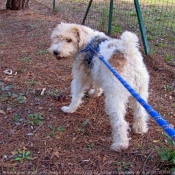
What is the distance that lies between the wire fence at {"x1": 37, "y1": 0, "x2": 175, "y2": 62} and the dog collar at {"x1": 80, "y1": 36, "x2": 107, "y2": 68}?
2890mm

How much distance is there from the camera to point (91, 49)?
3523 millimetres

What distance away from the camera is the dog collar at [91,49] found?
3476 mm

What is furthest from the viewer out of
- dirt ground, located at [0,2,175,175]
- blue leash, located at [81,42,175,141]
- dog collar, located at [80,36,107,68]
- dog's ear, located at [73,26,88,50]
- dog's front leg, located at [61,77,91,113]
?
dog's front leg, located at [61,77,91,113]

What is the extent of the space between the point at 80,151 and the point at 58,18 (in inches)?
284

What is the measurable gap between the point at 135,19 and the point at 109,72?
6645mm

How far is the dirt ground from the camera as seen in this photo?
9.04 ft

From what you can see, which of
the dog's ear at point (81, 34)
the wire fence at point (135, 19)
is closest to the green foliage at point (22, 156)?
the dog's ear at point (81, 34)

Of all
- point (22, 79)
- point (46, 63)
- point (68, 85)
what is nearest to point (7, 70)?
point (22, 79)

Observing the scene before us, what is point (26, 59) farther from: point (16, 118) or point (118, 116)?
point (118, 116)

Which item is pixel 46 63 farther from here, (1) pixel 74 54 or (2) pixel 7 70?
(1) pixel 74 54

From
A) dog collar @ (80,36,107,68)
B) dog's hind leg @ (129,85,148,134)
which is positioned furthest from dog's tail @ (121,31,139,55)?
dog's hind leg @ (129,85,148,134)

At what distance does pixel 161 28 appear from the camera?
328 inches

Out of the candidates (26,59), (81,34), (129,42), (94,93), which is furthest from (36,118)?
(26,59)

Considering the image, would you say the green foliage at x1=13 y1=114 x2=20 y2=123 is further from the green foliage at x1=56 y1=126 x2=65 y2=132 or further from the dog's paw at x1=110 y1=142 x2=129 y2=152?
the dog's paw at x1=110 y1=142 x2=129 y2=152
